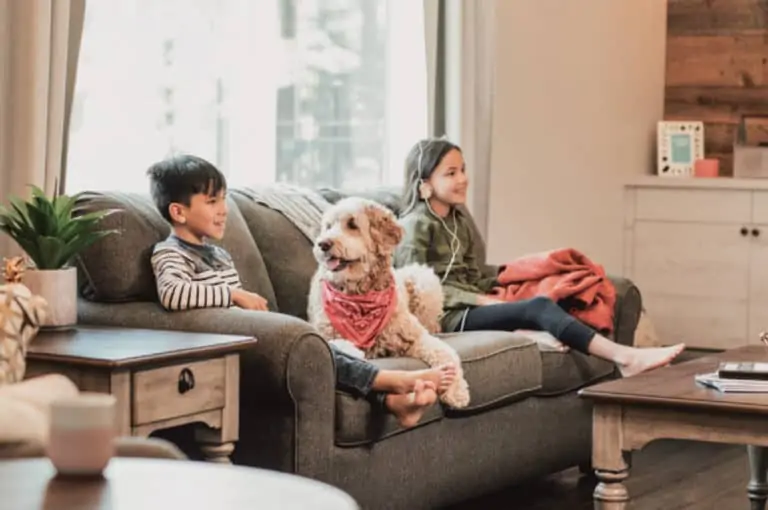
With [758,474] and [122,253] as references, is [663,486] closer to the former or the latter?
[758,474]

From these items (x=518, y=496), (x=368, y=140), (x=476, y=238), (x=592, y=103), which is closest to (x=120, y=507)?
(x=518, y=496)

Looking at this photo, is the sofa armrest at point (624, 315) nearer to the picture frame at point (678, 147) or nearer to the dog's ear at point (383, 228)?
the dog's ear at point (383, 228)

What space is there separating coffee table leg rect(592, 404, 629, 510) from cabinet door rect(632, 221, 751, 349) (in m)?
3.49

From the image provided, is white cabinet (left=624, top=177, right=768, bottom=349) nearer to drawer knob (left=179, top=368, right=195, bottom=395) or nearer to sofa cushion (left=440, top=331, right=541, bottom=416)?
sofa cushion (left=440, top=331, right=541, bottom=416)

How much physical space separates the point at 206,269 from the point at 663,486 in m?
1.82

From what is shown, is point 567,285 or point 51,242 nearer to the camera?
point 51,242

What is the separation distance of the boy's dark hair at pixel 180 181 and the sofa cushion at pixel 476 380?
61cm

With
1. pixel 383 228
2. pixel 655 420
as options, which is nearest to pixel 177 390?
pixel 383 228

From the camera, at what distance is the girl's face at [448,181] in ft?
14.9

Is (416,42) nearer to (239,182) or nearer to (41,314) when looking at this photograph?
(239,182)

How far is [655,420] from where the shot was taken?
3357 mm

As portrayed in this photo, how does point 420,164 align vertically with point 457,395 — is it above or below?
above

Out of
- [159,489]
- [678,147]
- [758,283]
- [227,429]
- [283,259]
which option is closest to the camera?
[159,489]

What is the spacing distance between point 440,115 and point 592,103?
1408 mm
